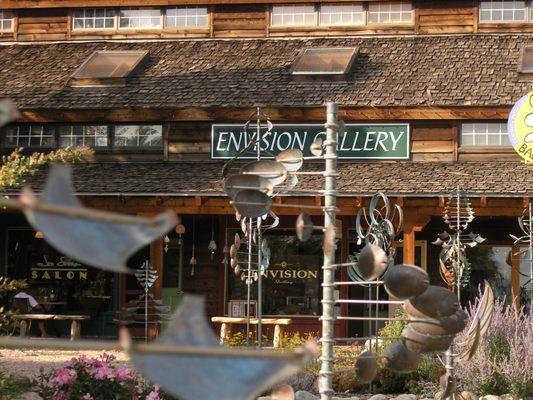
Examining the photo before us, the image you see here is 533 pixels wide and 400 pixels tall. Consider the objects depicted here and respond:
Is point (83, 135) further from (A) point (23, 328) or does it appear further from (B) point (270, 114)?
(A) point (23, 328)

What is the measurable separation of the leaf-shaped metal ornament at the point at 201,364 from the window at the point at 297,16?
20.9 metres

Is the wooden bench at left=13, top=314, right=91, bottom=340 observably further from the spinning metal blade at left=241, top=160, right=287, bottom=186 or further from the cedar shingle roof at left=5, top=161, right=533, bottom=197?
the spinning metal blade at left=241, top=160, right=287, bottom=186

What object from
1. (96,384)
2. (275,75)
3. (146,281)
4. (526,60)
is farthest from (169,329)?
(275,75)

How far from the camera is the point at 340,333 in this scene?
1912 cm

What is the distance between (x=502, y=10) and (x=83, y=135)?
8554mm

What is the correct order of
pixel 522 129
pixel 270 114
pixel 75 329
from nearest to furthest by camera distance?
pixel 522 129 → pixel 75 329 → pixel 270 114

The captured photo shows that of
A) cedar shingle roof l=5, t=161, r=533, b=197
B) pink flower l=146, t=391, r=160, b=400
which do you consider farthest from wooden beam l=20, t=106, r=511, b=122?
pink flower l=146, t=391, r=160, b=400

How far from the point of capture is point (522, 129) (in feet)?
57.0

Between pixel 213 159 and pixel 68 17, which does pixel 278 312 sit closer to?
pixel 213 159

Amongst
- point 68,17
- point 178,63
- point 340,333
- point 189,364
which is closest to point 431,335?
point 189,364

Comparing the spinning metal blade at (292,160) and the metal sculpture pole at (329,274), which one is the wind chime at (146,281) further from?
the metal sculpture pole at (329,274)

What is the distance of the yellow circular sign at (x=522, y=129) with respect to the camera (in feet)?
56.1

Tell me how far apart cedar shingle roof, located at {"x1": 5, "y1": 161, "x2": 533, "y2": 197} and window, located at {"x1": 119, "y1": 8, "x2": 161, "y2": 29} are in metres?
3.93

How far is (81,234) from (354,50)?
19.6 meters
